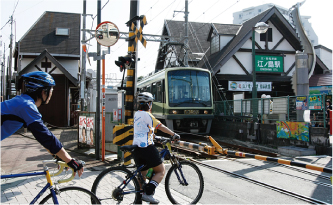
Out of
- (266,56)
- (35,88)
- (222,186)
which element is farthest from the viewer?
(266,56)

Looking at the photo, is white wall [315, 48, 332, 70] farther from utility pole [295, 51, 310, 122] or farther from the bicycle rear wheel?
the bicycle rear wheel

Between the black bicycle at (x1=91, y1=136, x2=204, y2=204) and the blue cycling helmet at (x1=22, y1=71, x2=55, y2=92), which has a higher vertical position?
the blue cycling helmet at (x1=22, y1=71, x2=55, y2=92)

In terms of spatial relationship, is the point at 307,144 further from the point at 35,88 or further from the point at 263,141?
the point at 35,88

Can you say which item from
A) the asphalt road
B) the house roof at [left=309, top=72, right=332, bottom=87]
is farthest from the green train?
the house roof at [left=309, top=72, right=332, bottom=87]

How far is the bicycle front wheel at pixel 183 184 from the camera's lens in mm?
4758

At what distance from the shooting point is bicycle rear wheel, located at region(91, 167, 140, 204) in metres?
4.03

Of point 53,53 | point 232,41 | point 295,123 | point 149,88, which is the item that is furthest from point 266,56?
point 53,53

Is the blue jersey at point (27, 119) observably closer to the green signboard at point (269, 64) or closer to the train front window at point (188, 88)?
the train front window at point (188, 88)

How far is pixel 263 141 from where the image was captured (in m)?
13.7

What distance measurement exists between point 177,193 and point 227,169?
3.20 metres

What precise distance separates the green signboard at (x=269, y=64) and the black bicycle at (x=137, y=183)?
2029 centimetres

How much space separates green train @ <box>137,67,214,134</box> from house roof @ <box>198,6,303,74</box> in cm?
676

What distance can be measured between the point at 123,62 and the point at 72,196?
227 inches

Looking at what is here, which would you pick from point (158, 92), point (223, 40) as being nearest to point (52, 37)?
point (223, 40)
